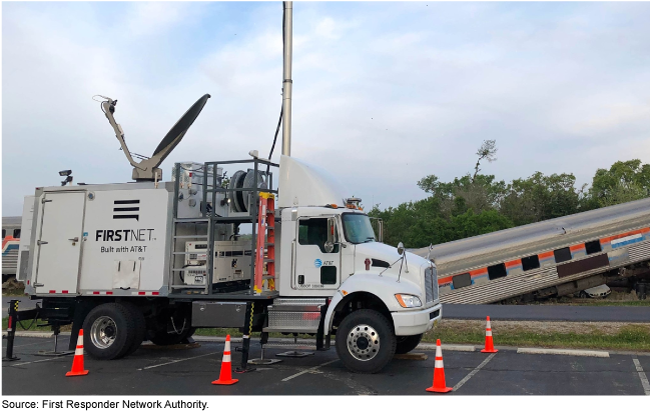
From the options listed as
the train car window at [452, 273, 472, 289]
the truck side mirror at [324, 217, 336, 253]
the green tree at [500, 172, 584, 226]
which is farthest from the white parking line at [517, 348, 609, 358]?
the green tree at [500, 172, 584, 226]

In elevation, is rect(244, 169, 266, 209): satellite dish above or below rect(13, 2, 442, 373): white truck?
above

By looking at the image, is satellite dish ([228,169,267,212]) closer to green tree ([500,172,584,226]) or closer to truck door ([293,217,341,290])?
truck door ([293,217,341,290])

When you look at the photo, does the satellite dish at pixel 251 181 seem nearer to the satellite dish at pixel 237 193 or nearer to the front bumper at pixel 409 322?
the satellite dish at pixel 237 193

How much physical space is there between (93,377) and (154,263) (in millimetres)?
2561

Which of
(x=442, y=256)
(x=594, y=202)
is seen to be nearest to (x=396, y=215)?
(x=594, y=202)

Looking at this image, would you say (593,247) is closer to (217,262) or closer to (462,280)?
(462,280)

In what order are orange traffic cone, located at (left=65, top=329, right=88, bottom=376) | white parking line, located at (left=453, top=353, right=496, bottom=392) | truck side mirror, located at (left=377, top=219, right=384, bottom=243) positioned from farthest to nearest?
truck side mirror, located at (left=377, top=219, right=384, bottom=243) < orange traffic cone, located at (left=65, top=329, right=88, bottom=376) < white parking line, located at (left=453, top=353, right=496, bottom=392)

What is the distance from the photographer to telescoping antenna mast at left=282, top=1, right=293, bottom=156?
12648 millimetres

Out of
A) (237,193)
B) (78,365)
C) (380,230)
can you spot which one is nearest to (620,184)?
(380,230)

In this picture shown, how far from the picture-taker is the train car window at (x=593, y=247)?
19.3 meters

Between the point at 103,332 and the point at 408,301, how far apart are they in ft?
21.3

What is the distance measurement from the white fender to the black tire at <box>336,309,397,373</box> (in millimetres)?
295

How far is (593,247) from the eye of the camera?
1930 centimetres

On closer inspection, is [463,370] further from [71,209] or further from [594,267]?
[594,267]
